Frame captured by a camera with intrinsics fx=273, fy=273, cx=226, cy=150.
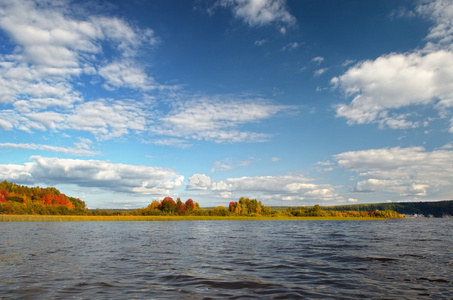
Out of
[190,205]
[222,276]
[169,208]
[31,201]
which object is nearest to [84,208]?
[31,201]

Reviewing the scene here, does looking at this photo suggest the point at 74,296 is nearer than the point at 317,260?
Yes

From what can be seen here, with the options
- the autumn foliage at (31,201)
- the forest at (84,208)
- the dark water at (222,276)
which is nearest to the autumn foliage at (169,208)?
the forest at (84,208)

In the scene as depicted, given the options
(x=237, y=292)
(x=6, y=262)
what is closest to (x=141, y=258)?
(x=6, y=262)

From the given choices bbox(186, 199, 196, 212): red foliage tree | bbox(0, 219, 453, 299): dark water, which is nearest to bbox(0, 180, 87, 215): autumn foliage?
bbox(186, 199, 196, 212): red foliage tree

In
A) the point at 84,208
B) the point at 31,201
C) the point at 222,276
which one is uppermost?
the point at 31,201

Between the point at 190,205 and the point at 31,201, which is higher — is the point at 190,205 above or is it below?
below

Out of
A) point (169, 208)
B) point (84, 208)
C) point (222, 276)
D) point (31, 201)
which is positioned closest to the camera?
point (222, 276)

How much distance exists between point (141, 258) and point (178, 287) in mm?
10875

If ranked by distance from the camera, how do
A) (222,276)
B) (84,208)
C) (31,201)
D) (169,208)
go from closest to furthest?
(222,276) → (31,201) → (169,208) → (84,208)

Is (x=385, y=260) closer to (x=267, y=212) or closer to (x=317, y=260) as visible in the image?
(x=317, y=260)

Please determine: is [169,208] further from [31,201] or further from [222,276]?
[222,276]

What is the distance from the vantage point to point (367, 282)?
50.7 ft

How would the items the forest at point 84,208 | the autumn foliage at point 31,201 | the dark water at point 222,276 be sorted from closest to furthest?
1. the dark water at point 222,276
2. the autumn foliage at point 31,201
3. the forest at point 84,208

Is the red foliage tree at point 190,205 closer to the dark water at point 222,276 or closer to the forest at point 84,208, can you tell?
the forest at point 84,208
